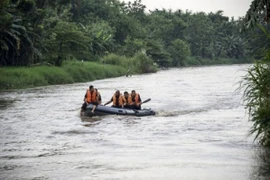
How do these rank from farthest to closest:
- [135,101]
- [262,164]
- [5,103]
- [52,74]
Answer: [52,74]
[5,103]
[135,101]
[262,164]

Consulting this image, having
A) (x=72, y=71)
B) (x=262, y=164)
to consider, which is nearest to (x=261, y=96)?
(x=262, y=164)

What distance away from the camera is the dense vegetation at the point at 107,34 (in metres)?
39.8

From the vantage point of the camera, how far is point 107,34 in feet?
216

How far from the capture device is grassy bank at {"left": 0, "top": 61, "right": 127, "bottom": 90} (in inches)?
1451

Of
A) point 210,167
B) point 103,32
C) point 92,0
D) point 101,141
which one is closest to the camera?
point 210,167

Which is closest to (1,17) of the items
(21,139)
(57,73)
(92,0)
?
(57,73)

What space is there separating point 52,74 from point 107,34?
24.1m

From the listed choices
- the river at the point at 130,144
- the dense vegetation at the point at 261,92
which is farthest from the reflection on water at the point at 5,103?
the dense vegetation at the point at 261,92

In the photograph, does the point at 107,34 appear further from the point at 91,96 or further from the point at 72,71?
the point at 91,96

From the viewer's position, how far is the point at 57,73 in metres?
43.6

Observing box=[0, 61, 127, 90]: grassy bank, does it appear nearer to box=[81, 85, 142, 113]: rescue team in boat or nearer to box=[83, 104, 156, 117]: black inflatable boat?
box=[81, 85, 142, 113]: rescue team in boat

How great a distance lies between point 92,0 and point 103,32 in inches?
662

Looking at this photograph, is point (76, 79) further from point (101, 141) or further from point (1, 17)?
point (101, 141)

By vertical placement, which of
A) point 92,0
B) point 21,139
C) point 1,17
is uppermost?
point 92,0
